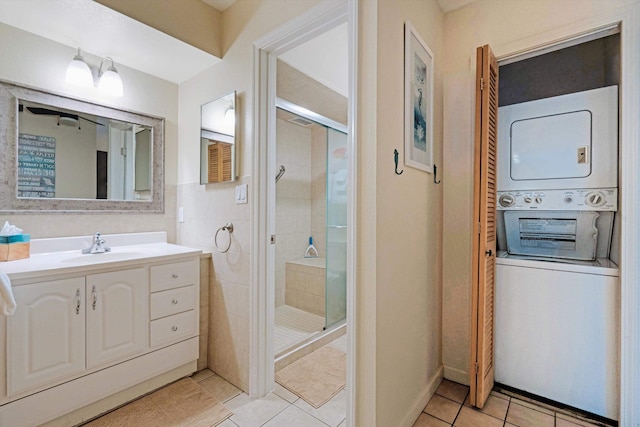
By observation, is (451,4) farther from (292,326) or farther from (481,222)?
(292,326)

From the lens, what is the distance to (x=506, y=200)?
196 centimetres

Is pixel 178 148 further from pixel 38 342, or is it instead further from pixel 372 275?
pixel 372 275

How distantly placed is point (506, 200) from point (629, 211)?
23.2 inches

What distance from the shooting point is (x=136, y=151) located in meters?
2.19

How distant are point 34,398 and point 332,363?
1.68 m

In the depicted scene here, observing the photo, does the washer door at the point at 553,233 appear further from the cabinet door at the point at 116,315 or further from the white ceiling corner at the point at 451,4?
the cabinet door at the point at 116,315

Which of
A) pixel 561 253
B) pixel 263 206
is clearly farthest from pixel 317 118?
pixel 561 253

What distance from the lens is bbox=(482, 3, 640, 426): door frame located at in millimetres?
1434

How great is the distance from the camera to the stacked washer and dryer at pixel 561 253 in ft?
5.27

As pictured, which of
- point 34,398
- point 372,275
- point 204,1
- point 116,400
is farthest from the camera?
point 204,1

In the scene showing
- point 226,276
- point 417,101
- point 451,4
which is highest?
point 451,4

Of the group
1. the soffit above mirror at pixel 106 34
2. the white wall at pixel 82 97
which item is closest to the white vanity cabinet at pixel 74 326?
the white wall at pixel 82 97

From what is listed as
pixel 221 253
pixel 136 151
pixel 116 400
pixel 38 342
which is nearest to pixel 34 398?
pixel 38 342

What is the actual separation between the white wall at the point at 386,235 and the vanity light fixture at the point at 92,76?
5.54 ft
